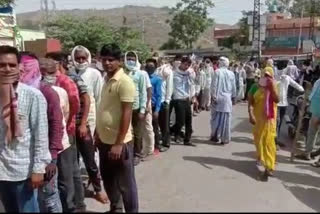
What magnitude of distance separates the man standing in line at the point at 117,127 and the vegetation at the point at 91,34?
18.7 metres

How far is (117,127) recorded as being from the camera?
460 cm

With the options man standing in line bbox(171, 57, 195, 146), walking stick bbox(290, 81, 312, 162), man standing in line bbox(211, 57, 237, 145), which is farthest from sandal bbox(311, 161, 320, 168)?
man standing in line bbox(171, 57, 195, 146)

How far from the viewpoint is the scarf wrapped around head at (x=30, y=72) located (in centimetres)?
408

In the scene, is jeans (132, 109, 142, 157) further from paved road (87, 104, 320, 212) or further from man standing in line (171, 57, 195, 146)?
man standing in line (171, 57, 195, 146)

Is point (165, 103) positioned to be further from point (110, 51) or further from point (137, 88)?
point (110, 51)

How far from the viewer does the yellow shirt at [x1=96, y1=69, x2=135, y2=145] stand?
178 inches

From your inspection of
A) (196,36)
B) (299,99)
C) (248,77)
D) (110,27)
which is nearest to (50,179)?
(299,99)

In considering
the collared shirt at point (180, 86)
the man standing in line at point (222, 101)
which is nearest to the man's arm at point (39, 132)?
the collared shirt at point (180, 86)

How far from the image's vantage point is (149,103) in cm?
793

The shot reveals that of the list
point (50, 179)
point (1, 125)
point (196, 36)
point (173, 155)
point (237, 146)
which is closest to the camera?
point (1, 125)

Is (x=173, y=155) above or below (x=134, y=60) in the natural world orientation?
below

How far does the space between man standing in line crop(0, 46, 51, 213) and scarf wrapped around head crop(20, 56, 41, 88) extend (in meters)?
0.54

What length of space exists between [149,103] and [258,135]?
5.67 ft

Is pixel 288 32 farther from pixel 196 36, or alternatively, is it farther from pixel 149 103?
Answer: pixel 149 103
